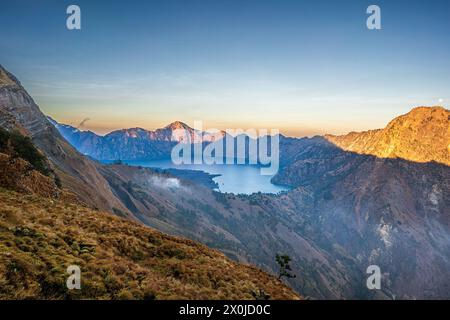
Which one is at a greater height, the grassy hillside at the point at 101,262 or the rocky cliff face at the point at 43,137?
the rocky cliff face at the point at 43,137

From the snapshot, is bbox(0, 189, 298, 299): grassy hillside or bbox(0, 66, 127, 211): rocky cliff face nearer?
bbox(0, 189, 298, 299): grassy hillside

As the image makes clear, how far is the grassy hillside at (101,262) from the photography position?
60.8 feet

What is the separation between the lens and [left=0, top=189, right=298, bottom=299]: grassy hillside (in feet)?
60.8

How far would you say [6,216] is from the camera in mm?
25438

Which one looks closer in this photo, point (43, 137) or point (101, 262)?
point (101, 262)

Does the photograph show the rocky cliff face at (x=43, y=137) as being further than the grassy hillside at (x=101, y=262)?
Yes

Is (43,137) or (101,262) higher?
(43,137)

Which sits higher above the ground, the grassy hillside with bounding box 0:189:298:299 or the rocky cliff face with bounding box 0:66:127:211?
the rocky cliff face with bounding box 0:66:127:211

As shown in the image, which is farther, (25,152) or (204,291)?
(25,152)

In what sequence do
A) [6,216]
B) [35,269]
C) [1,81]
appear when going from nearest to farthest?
[35,269] < [6,216] < [1,81]

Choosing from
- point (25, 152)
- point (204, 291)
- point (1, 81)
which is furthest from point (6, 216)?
point (1, 81)

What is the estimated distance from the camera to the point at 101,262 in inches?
907

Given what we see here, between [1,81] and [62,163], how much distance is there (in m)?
41.3
